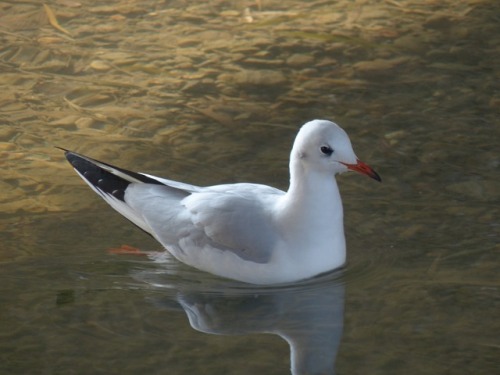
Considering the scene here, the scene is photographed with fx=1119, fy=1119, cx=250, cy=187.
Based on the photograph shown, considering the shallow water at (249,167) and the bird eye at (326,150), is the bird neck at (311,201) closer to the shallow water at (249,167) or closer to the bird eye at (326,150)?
the bird eye at (326,150)

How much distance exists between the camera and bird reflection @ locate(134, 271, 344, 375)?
13.4 ft

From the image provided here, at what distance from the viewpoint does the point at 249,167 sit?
214 inches

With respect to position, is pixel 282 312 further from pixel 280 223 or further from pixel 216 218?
pixel 216 218

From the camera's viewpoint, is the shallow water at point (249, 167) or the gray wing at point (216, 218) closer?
the shallow water at point (249, 167)

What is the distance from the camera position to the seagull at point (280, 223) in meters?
4.41

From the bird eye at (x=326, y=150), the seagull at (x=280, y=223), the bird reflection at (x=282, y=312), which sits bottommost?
the bird reflection at (x=282, y=312)

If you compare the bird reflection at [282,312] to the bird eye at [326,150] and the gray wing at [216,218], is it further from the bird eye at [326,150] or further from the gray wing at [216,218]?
the bird eye at [326,150]

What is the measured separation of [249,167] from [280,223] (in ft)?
3.37

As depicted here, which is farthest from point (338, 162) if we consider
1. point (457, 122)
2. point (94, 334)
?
point (457, 122)

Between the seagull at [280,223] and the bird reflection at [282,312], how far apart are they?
0.06m

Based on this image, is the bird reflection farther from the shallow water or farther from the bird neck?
the bird neck

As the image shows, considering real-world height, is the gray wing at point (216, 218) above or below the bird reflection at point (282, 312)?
above

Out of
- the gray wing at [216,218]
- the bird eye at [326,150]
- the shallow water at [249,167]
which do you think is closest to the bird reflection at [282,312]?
the shallow water at [249,167]

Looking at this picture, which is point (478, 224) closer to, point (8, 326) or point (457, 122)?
point (457, 122)
